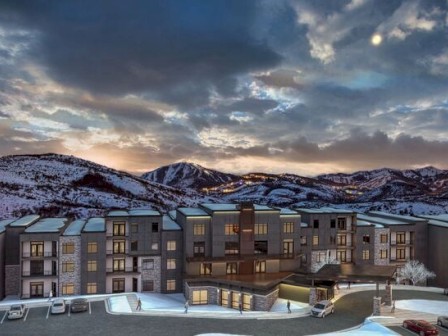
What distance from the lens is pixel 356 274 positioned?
46094 millimetres

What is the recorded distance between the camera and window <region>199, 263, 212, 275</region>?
2354 inches

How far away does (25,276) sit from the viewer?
57375 mm

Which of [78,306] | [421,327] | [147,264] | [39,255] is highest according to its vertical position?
[39,255]

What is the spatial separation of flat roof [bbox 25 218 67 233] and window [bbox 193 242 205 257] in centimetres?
2088

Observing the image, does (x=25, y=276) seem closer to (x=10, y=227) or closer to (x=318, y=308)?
(x=10, y=227)

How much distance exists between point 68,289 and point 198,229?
2122 centimetres

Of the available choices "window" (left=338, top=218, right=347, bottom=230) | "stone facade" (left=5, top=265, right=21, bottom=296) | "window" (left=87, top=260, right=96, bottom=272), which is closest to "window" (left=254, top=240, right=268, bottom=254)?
"window" (left=338, top=218, right=347, bottom=230)

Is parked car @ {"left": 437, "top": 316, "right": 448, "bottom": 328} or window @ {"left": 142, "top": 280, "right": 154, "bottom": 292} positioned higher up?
parked car @ {"left": 437, "top": 316, "right": 448, "bottom": 328}

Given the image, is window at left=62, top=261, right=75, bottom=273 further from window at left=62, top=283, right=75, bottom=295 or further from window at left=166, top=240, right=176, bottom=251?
window at left=166, top=240, right=176, bottom=251

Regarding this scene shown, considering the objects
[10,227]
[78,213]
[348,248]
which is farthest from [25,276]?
[78,213]

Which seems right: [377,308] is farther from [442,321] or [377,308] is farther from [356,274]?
[442,321]

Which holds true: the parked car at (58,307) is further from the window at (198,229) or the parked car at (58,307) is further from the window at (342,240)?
the window at (342,240)

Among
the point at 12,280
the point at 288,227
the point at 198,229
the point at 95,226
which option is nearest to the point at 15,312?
the point at 12,280

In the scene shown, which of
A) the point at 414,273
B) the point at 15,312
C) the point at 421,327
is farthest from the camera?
the point at 414,273
